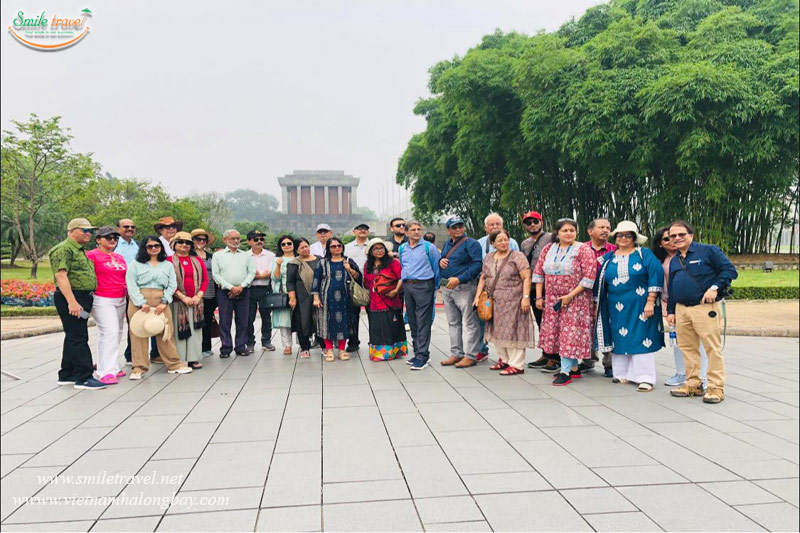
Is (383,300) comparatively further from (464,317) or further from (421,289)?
(464,317)

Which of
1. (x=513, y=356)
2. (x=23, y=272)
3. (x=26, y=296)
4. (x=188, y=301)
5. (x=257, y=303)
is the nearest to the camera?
(x=513, y=356)

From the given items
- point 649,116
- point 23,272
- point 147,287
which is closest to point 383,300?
point 147,287

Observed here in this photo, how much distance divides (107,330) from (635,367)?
4.66 m

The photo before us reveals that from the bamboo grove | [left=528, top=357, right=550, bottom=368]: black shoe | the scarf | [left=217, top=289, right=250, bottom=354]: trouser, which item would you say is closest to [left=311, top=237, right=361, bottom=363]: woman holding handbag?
[left=217, top=289, right=250, bottom=354]: trouser

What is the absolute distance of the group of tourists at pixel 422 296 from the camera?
4223 mm

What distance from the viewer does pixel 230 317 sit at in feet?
19.7

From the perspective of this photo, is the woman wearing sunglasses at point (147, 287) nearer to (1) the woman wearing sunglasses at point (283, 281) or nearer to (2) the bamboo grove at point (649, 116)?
(1) the woman wearing sunglasses at point (283, 281)

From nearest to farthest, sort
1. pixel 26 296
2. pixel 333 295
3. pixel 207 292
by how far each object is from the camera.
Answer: pixel 333 295 → pixel 207 292 → pixel 26 296

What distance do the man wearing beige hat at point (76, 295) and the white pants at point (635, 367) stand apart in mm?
4557

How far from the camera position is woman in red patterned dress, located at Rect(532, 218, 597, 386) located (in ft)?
14.7

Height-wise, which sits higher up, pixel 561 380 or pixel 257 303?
pixel 257 303

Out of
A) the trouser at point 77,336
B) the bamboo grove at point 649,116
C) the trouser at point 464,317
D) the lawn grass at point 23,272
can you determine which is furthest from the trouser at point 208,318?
the lawn grass at point 23,272

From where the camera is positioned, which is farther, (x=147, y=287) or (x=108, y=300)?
(x=147, y=287)

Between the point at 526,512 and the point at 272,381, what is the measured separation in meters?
3.04
